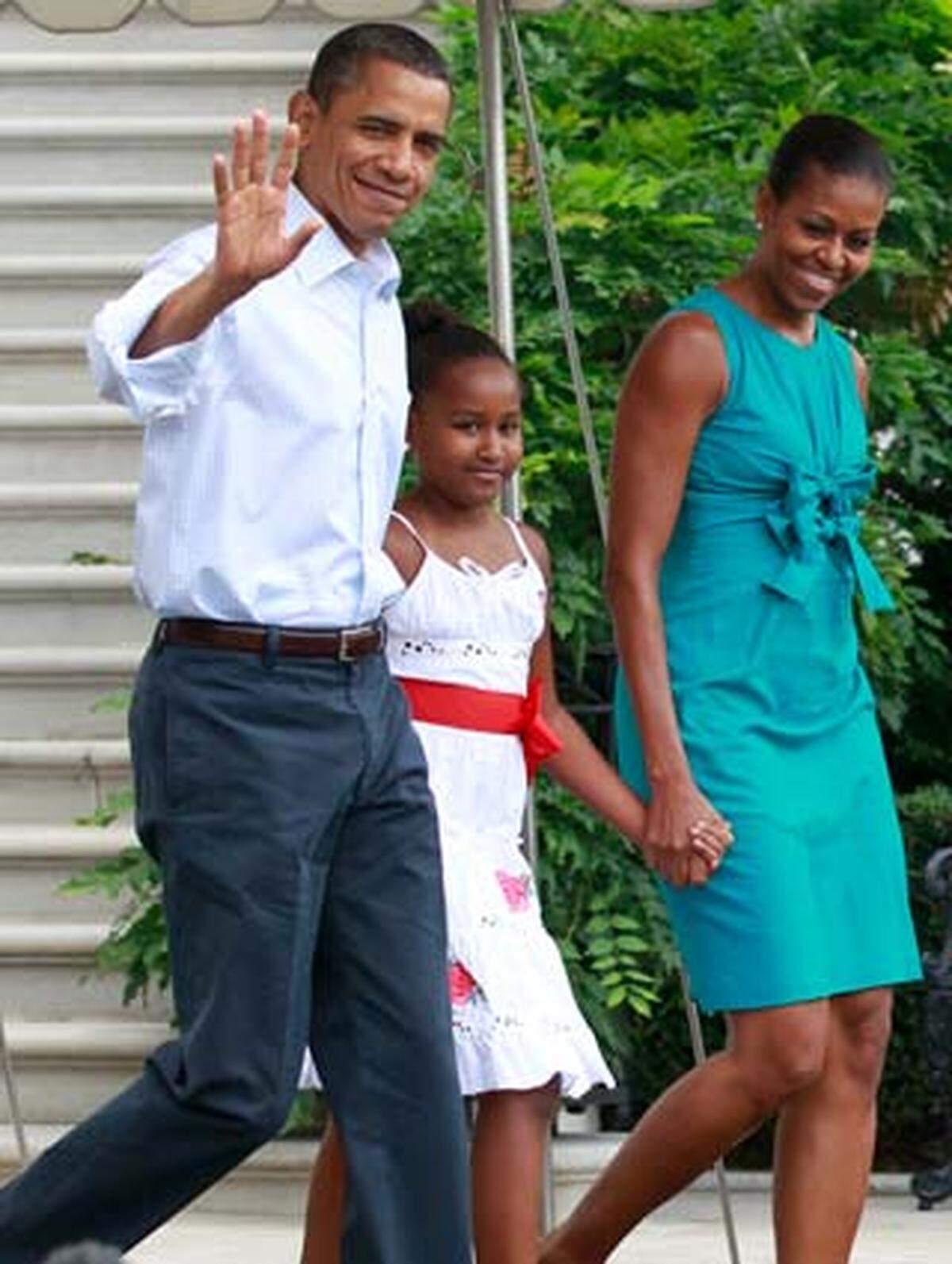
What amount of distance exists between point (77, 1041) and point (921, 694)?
2.03 m

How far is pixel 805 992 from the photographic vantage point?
20.8 ft

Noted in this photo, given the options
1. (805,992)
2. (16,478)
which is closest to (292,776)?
(805,992)

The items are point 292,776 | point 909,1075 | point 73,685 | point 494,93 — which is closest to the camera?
point 292,776

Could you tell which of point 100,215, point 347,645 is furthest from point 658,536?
point 100,215

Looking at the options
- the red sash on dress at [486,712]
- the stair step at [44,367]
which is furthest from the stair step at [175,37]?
the red sash on dress at [486,712]

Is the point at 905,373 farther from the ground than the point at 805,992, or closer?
farther from the ground

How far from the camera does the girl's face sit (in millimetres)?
6508

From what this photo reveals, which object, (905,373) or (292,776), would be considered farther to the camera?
(905,373)

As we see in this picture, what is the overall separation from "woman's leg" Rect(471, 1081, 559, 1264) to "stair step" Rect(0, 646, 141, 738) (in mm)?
3706

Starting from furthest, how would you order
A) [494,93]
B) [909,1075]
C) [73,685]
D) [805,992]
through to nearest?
[73,685]
[909,1075]
[494,93]
[805,992]

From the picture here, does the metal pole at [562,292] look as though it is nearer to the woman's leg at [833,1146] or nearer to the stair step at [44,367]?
the woman's leg at [833,1146]

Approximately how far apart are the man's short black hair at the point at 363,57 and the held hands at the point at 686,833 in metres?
1.16

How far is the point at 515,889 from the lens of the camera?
656 cm

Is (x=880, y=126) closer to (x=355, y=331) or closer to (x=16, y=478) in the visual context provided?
(x=16, y=478)
